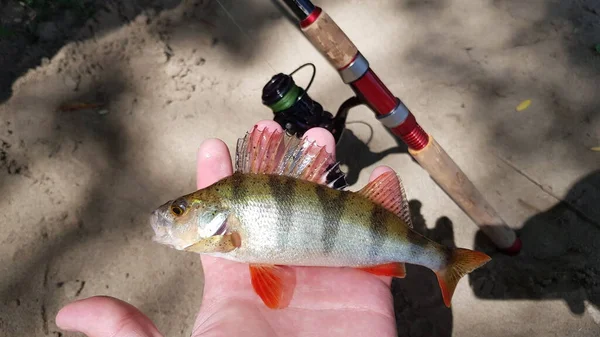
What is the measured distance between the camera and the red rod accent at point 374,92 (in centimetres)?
271

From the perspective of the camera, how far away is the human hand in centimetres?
195

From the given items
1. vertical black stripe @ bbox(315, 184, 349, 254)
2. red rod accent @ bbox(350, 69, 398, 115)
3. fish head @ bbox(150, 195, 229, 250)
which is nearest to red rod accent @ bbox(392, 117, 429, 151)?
red rod accent @ bbox(350, 69, 398, 115)

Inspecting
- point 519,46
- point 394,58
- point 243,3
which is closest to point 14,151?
point 243,3

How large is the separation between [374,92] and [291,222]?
1044 millimetres

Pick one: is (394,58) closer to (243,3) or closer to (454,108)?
(454,108)

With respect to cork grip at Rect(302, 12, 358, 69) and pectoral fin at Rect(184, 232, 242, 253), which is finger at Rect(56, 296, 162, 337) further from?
cork grip at Rect(302, 12, 358, 69)

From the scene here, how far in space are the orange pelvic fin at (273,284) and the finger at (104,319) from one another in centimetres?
50

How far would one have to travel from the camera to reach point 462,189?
2961mm

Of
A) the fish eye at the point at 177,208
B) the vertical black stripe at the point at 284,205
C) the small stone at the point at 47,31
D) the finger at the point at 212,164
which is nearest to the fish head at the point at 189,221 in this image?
the fish eye at the point at 177,208

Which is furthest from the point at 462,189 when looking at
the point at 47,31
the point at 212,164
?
the point at 47,31

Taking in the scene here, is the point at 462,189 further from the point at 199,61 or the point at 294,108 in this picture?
the point at 199,61

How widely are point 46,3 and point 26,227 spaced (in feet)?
6.75

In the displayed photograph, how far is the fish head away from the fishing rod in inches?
40.0

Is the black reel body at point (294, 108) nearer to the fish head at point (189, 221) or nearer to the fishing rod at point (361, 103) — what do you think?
the fishing rod at point (361, 103)
